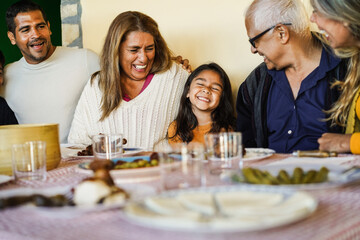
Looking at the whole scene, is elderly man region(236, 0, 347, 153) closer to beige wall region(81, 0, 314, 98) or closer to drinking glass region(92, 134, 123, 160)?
beige wall region(81, 0, 314, 98)

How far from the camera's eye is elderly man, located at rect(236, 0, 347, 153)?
226 centimetres

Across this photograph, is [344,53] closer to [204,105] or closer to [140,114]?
[204,105]

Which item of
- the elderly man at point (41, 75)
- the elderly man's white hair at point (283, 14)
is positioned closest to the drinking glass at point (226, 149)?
the elderly man's white hair at point (283, 14)

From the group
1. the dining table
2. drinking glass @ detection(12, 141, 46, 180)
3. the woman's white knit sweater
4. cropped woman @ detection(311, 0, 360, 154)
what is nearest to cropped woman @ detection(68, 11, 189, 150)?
the woman's white knit sweater

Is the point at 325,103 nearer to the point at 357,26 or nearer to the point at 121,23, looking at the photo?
the point at 357,26

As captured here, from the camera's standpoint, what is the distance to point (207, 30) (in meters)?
3.07

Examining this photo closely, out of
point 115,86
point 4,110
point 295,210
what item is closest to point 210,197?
point 295,210

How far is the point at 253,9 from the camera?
238cm

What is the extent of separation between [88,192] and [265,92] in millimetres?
1766

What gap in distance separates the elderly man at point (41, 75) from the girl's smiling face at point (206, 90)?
858 millimetres

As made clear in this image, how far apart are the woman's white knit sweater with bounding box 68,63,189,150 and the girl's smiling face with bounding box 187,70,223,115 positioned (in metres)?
0.14

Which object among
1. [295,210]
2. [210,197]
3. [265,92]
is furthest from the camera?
[265,92]

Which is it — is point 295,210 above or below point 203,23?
below

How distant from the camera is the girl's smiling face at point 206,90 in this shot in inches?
113
